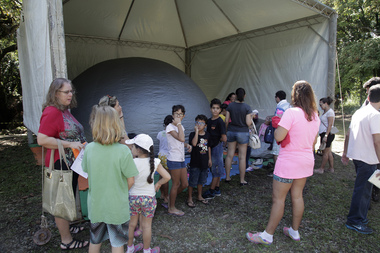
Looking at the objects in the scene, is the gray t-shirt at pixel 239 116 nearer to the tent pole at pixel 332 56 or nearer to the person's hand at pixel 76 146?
the person's hand at pixel 76 146

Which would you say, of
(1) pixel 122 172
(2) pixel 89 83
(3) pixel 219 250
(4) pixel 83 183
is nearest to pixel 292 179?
(3) pixel 219 250

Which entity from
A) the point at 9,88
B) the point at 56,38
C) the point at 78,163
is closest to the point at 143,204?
the point at 78,163

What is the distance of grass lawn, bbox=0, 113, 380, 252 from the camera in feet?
9.73

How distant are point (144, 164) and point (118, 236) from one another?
71 centimetres

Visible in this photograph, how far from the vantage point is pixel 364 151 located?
313cm

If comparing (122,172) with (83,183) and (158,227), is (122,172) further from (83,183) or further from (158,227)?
(158,227)

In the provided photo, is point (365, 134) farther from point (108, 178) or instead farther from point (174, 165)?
point (108, 178)

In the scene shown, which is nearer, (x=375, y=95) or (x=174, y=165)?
(x=375, y=95)

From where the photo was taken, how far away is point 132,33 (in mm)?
9953

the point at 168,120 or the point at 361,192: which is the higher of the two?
the point at 168,120

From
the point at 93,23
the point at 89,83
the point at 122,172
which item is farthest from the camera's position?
the point at 93,23

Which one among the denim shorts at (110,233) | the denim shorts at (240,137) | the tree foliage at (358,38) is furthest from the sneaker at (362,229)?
the tree foliage at (358,38)

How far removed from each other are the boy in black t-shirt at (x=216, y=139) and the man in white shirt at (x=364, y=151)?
Answer: 1866 millimetres

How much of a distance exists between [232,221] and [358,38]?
20.8 meters
